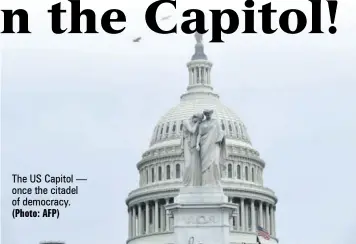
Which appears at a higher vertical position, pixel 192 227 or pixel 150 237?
pixel 150 237

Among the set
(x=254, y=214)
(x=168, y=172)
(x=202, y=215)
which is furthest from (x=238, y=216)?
(x=202, y=215)

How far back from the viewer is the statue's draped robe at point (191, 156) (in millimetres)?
43812

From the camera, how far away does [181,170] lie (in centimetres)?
15350

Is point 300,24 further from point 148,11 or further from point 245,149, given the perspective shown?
point 245,149

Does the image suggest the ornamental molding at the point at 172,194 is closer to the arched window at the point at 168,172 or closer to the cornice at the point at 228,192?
the cornice at the point at 228,192

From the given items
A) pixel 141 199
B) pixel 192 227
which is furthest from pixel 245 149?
pixel 192 227

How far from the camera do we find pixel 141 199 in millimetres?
156375

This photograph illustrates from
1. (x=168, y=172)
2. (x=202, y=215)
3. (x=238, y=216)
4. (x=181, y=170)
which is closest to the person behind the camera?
(x=202, y=215)

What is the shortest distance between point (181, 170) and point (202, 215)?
10987 centimetres

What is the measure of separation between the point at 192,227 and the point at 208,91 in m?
115

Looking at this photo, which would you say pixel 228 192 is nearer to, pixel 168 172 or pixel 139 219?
pixel 168 172

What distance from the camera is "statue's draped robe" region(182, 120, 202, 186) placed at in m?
43.8

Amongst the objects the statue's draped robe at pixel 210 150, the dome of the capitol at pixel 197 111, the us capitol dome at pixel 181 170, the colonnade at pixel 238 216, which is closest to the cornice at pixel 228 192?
the us capitol dome at pixel 181 170

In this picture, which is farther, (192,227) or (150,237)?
(150,237)
